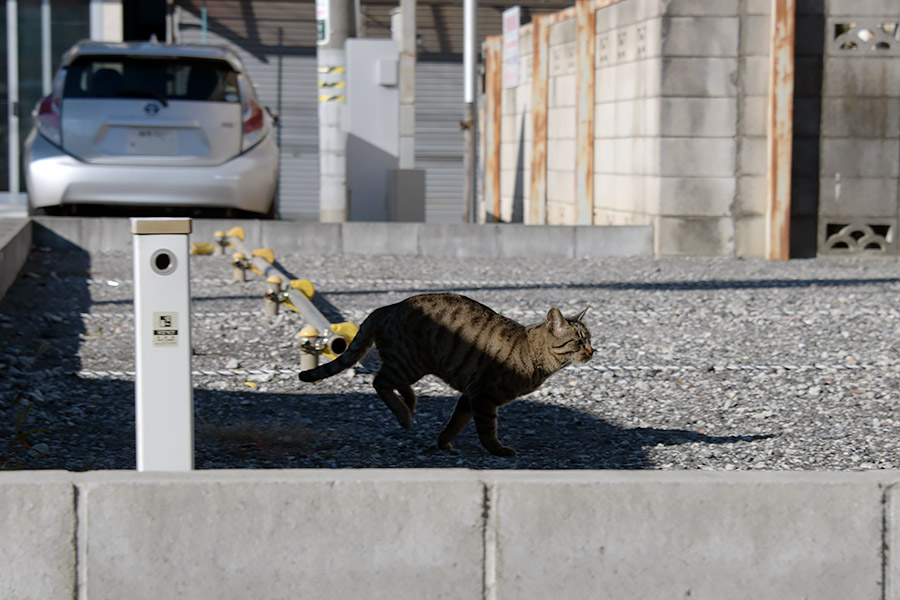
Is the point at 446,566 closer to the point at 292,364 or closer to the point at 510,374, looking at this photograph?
the point at 510,374

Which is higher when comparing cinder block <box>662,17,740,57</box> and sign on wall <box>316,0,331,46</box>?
sign on wall <box>316,0,331,46</box>

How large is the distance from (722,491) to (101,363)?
15.5 ft

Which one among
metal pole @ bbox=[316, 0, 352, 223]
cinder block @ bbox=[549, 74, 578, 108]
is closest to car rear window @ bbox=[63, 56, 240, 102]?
metal pole @ bbox=[316, 0, 352, 223]

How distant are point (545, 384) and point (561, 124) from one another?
1006 cm

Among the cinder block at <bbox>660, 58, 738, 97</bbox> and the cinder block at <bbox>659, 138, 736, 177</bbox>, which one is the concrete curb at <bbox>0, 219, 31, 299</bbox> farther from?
the cinder block at <bbox>660, 58, 738, 97</bbox>

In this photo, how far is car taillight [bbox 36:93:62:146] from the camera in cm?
1280

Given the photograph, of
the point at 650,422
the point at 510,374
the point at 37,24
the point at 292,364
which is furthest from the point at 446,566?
the point at 37,24

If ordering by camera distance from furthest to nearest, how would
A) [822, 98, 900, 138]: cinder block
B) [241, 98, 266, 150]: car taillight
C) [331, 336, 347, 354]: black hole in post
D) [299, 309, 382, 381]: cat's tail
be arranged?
1. [822, 98, 900, 138]: cinder block
2. [241, 98, 266, 150]: car taillight
3. [331, 336, 347, 354]: black hole in post
4. [299, 309, 382, 381]: cat's tail

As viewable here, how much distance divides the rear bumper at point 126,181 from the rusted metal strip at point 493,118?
7571 millimetres

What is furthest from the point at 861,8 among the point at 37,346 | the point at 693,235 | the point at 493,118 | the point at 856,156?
the point at 37,346

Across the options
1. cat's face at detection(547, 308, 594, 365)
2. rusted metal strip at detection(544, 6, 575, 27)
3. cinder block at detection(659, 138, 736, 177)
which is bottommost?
cat's face at detection(547, 308, 594, 365)

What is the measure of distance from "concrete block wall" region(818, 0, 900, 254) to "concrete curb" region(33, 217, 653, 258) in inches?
80.7

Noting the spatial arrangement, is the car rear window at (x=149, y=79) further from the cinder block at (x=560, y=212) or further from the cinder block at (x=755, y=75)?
the cinder block at (x=755, y=75)

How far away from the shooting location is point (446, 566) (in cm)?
386
